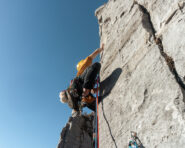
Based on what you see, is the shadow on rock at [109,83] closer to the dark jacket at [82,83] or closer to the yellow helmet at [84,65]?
the dark jacket at [82,83]

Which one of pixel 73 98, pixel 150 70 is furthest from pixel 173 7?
pixel 73 98

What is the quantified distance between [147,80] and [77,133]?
119 inches

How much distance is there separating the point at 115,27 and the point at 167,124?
2660 mm

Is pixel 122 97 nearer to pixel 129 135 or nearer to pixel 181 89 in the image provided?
pixel 129 135

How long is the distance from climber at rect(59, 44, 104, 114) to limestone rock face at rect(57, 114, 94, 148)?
46 centimetres

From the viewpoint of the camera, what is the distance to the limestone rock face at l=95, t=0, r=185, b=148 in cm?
169

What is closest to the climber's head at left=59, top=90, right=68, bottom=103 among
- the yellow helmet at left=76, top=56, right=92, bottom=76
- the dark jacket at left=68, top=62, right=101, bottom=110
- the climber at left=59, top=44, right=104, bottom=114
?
the climber at left=59, top=44, right=104, bottom=114

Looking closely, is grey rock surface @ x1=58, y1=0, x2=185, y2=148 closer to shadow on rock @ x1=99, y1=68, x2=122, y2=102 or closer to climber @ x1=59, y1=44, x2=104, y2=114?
shadow on rock @ x1=99, y1=68, x2=122, y2=102

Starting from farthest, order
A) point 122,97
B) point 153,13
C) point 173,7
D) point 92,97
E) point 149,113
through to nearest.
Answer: point 92,97 → point 153,13 → point 122,97 → point 173,7 → point 149,113

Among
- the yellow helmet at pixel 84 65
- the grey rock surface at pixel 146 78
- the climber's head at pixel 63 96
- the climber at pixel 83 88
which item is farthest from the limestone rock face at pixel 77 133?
the grey rock surface at pixel 146 78

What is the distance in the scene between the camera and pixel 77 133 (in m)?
4.54

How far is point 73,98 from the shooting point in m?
4.17

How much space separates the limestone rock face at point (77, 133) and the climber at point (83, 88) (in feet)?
1.51

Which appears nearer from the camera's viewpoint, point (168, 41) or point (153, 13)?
point (168, 41)
